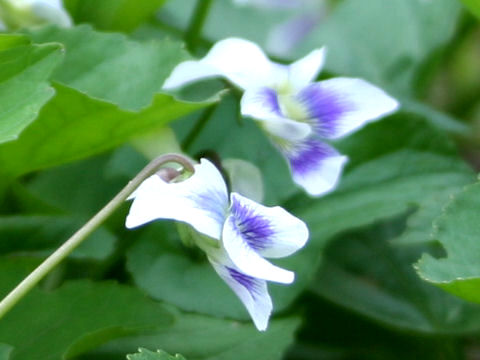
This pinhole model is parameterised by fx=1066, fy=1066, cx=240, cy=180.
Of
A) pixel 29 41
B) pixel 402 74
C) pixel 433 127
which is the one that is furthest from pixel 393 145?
pixel 29 41

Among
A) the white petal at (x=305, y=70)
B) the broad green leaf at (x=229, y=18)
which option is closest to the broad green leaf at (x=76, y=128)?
the white petal at (x=305, y=70)

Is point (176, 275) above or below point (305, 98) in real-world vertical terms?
below

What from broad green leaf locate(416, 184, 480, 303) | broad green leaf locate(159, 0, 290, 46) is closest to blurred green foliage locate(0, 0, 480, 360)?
broad green leaf locate(416, 184, 480, 303)

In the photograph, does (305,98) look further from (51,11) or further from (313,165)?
(51,11)

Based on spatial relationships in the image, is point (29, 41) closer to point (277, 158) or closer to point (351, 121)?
point (351, 121)

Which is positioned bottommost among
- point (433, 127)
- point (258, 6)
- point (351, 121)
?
point (258, 6)

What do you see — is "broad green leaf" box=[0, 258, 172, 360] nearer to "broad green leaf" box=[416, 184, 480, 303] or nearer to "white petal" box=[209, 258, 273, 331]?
"white petal" box=[209, 258, 273, 331]

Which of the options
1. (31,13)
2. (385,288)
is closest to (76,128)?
(31,13)

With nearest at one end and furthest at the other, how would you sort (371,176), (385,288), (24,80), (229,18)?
(24,80) < (371,176) < (385,288) < (229,18)
